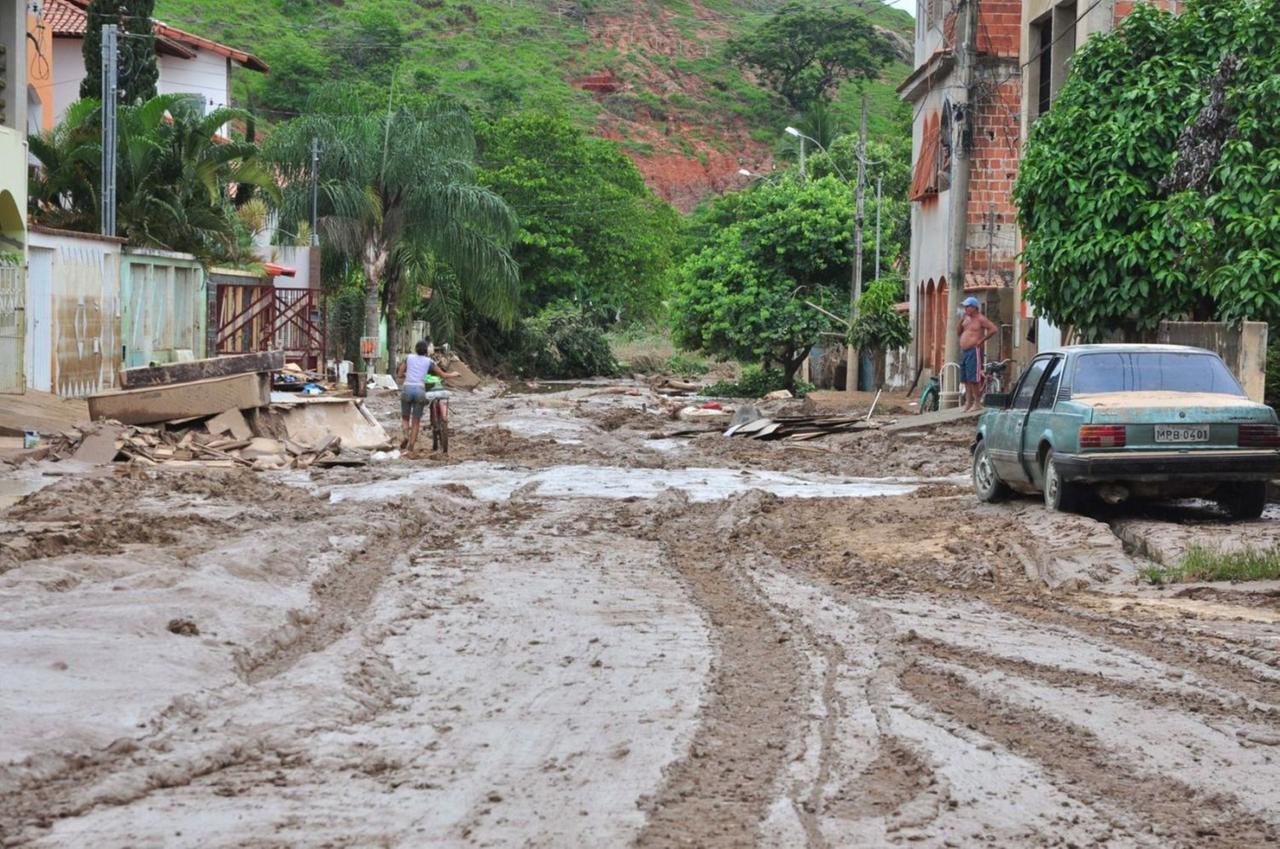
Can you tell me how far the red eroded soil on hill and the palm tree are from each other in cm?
6155

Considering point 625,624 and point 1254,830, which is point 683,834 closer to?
point 1254,830

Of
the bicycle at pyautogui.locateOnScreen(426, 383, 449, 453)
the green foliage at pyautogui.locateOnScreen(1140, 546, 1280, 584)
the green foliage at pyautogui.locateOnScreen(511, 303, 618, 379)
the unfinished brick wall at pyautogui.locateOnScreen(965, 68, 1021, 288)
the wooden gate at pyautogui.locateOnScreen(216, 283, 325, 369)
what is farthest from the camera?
the green foliage at pyautogui.locateOnScreen(511, 303, 618, 379)

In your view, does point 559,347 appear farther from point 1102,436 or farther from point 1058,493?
point 1102,436

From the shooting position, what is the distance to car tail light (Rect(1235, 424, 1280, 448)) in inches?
538

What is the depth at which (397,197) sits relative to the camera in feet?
163

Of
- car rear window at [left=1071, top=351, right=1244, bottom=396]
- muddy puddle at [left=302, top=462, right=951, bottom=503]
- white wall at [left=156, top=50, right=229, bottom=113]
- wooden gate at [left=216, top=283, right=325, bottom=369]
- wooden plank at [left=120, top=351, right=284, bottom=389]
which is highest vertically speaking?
white wall at [left=156, top=50, right=229, bottom=113]

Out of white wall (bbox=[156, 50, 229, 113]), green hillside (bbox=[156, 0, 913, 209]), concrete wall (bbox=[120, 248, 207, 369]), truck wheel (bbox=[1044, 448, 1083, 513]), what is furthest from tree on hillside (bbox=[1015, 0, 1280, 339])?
green hillside (bbox=[156, 0, 913, 209])

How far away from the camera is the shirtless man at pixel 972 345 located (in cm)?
2645

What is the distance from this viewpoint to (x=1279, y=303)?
1762 centimetres

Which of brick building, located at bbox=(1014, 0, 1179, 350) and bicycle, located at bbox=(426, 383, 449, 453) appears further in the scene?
brick building, located at bbox=(1014, 0, 1179, 350)

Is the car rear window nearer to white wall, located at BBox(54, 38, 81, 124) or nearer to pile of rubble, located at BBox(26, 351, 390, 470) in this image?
pile of rubble, located at BBox(26, 351, 390, 470)

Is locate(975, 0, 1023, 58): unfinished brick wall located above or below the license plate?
above

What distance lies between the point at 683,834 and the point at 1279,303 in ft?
46.9

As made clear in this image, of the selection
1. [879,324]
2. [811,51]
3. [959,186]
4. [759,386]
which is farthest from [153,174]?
[811,51]
